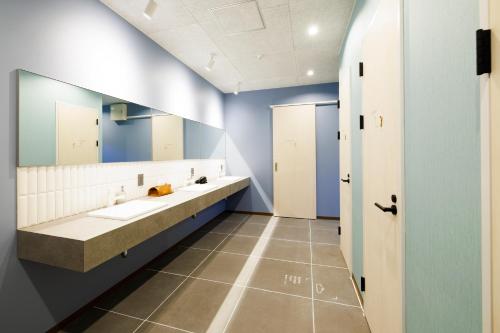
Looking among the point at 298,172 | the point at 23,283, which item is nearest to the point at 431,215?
the point at 23,283

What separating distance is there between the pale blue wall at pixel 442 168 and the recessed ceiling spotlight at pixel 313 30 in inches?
64.9

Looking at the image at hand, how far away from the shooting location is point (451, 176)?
72 cm

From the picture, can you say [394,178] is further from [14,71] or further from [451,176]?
[14,71]

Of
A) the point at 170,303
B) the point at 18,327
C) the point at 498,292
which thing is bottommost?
the point at 170,303

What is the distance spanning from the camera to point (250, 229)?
3855mm

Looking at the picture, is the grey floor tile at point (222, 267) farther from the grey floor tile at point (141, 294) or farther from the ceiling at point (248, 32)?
the ceiling at point (248, 32)

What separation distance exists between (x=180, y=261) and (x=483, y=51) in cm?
296

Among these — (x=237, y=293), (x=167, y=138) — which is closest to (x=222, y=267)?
(x=237, y=293)

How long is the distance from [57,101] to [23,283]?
127cm

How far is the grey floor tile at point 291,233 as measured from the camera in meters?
3.42

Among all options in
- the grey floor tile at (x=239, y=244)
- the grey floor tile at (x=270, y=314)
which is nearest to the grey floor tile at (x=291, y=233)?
the grey floor tile at (x=239, y=244)

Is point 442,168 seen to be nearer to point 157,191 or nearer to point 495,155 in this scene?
point 495,155

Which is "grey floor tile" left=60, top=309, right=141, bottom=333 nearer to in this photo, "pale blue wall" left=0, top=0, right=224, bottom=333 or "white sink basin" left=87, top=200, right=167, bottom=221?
"pale blue wall" left=0, top=0, right=224, bottom=333

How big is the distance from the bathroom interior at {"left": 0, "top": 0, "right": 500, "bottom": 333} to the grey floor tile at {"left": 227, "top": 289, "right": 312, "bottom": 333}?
0.05ft
